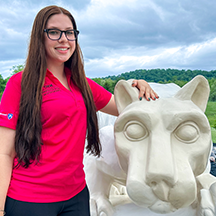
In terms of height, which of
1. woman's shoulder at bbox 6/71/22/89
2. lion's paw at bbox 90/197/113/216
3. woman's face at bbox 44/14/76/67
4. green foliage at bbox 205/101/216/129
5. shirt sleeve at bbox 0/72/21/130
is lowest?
lion's paw at bbox 90/197/113/216

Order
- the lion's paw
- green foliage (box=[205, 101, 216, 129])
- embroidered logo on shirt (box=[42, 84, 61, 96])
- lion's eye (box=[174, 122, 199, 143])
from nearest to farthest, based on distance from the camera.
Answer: lion's eye (box=[174, 122, 199, 143]) < embroidered logo on shirt (box=[42, 84, 61, 96]) < the lion's paw < green foliage (box=[205, 101, 216, 129])

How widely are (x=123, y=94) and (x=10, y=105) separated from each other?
62cm

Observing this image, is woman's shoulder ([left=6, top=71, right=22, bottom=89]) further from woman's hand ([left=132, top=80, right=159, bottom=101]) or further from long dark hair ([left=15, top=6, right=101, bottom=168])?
woman's hand ([left=132, top=80, right=159, bottom=101])

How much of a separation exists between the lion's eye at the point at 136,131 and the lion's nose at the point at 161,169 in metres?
0.09

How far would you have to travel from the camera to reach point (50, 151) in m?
1.28

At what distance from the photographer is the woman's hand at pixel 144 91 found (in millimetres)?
1342

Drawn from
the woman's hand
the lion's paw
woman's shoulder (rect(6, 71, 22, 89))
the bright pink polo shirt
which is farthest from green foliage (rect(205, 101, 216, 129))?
woman's shoulder (rect(6, 71, 22, 89))

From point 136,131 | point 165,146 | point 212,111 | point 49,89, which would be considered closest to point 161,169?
point 165,146

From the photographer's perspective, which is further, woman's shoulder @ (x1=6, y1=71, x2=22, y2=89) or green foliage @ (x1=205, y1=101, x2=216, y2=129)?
green foliage @ (x1=205, y1=101, x2=216, y2=129)

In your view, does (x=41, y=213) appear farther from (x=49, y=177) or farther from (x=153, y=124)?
(x=153, y=124)

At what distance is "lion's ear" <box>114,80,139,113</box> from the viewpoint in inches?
54.7

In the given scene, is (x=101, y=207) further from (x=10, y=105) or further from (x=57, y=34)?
(x=57, y=34)

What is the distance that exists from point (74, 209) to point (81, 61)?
2.98 feet

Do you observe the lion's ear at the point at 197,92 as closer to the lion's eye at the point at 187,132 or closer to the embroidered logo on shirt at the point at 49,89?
the lion's eye at the point at 187,132
